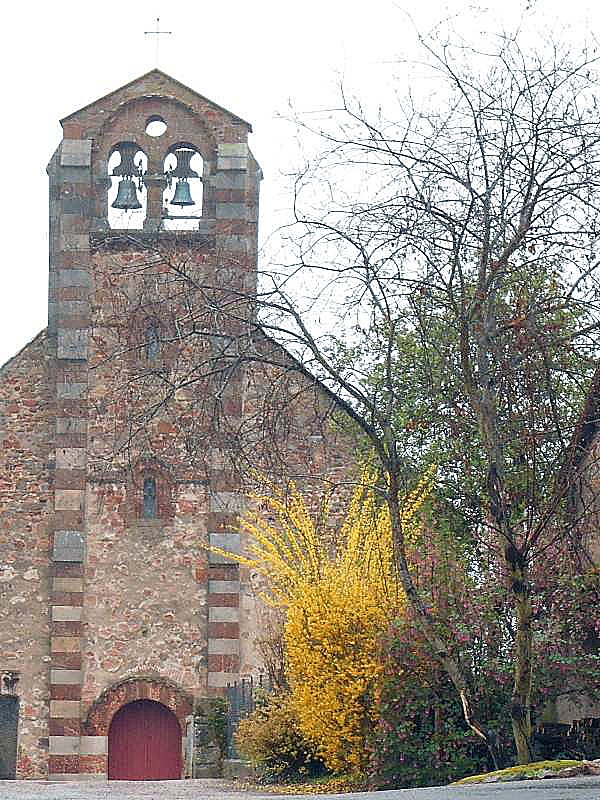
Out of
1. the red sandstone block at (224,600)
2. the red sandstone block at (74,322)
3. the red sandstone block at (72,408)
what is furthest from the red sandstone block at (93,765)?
the red sandstone block at (74,322)

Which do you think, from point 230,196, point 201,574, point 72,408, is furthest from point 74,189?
point 201,574

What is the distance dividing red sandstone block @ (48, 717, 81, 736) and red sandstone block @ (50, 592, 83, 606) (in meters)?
1.95

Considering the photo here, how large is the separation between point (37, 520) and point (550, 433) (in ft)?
51.1

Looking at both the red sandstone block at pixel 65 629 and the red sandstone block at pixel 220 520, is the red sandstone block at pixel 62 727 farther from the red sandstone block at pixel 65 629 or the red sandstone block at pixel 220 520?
the red sandstone block at pixel 220 520

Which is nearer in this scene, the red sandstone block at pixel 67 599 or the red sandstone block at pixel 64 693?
the red sandstone block at pixel 64 693

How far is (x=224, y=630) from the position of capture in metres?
25.7

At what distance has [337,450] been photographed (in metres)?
26.9

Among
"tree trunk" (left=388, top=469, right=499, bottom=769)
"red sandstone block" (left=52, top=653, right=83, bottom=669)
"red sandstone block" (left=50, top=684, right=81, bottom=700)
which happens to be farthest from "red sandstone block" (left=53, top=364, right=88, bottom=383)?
"tree trunk" (left=388, top=469, right=499, bottom=769)

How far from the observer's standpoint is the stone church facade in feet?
83.9

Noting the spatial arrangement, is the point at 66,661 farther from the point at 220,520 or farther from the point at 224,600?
the point at 220,520

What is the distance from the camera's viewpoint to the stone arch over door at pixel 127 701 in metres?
25.3

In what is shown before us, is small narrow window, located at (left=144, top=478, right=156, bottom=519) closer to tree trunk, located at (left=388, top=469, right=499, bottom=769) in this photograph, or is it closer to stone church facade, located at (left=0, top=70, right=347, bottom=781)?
stone church facade, located at (left=0, top=70, right=347, bottom=781)

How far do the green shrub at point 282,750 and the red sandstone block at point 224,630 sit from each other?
20.8 ft

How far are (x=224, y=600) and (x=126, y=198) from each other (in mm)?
7284
